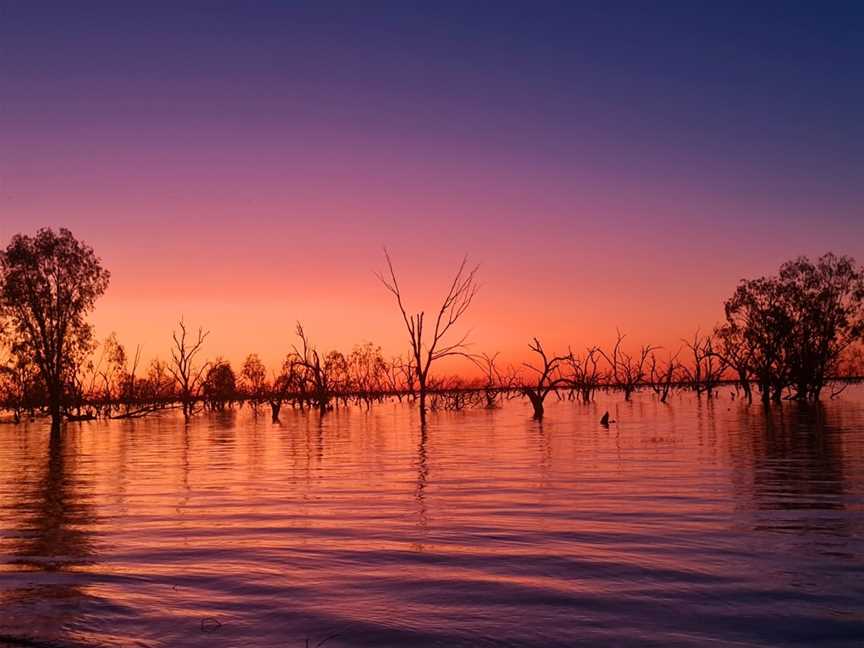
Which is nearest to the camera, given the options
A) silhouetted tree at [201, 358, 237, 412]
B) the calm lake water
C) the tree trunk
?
the calm lake water

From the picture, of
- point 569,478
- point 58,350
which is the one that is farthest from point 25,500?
point 58,350

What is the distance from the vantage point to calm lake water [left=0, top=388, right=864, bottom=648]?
5.65 metres

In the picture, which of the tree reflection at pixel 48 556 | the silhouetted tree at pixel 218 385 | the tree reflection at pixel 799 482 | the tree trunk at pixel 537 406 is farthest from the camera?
the silhouetted tree at pixel 218 385

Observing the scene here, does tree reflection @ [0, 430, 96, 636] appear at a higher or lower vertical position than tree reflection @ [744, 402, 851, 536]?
higher

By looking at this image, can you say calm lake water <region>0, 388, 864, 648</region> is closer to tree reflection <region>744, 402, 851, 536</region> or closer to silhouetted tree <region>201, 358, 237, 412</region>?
tree reflection <region>744, 402, 851, 536</region>

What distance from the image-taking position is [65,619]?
5.90 metres

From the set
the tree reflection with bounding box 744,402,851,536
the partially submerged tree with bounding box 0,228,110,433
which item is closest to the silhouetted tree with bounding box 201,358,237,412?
the partially submerged tree with bounding box 0,228,110,433

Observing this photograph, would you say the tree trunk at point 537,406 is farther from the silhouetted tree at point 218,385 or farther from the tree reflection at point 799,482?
the silhouetted tree at point 218,385

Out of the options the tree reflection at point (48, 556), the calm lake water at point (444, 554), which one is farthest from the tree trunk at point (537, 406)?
the tree reflection at point (48, 556)

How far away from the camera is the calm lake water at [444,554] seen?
565 centimetres

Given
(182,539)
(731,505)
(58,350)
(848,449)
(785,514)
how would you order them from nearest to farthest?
(182,539), (785,514), (731,505), (848,449), (58,350)

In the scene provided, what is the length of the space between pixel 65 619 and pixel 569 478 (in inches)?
426

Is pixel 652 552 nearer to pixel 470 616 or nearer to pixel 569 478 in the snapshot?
pixel 470 616

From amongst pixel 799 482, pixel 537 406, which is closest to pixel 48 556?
pixel 799 482
